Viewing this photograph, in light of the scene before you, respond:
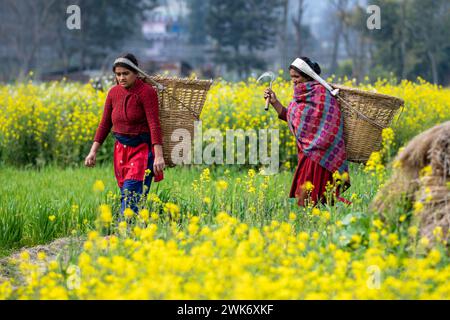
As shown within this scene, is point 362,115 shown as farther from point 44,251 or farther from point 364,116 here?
point 44,251

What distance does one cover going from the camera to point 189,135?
18.4ft

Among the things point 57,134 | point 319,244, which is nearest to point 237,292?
point 319,244

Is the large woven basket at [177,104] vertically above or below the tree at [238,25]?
below

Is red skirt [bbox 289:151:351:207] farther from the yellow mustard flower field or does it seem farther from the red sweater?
the red sweater

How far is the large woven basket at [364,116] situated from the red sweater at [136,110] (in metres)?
1.31

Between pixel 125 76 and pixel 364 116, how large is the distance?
1677mm

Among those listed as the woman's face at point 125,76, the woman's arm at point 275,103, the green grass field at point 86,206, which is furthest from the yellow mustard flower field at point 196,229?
the woman's face at point 125,76

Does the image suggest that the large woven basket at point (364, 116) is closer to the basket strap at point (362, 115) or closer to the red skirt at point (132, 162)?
the basket strap at point (362, 115)

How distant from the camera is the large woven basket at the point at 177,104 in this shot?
551 centimetres

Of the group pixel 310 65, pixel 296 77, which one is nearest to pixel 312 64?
pixel 310 65

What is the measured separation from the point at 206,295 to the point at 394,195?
1.40 meters

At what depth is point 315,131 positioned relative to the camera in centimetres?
577

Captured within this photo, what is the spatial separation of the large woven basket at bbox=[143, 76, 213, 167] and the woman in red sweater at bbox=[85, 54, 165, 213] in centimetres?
10
